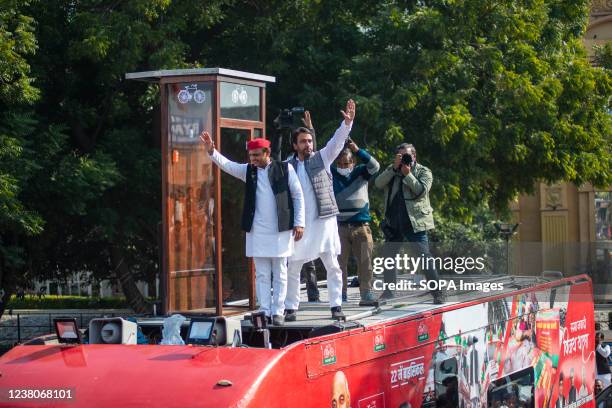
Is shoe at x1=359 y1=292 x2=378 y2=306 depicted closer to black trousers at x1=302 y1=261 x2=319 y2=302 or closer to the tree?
black trousers at x1=302 y1=261 x2=319 y2=302

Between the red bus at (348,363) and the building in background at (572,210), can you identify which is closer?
the red bus at (348,363)

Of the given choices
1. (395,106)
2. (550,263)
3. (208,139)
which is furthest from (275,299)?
(395,106)

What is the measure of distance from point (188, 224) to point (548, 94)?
11.9 m

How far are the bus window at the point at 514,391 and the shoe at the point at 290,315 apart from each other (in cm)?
167

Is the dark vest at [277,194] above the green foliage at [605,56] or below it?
below

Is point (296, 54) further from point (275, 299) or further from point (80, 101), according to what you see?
point (275, 299)

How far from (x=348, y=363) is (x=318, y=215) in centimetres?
208

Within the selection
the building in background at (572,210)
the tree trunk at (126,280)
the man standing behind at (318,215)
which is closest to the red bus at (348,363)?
the man standing behind at (318,215)

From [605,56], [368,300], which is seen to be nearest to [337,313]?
[368,300]

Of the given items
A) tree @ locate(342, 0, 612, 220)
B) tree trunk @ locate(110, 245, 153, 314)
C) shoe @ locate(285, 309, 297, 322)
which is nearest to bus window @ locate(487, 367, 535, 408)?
shoe @ locate(285, 309, 297, 322)

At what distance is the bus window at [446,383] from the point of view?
24.8 ft

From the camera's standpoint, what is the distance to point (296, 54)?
61.5 feet

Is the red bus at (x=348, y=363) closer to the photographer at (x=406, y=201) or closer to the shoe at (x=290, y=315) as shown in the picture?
the shoe at (x=290, y=315)

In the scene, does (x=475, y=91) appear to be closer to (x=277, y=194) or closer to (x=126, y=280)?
(x=126, y=280)
